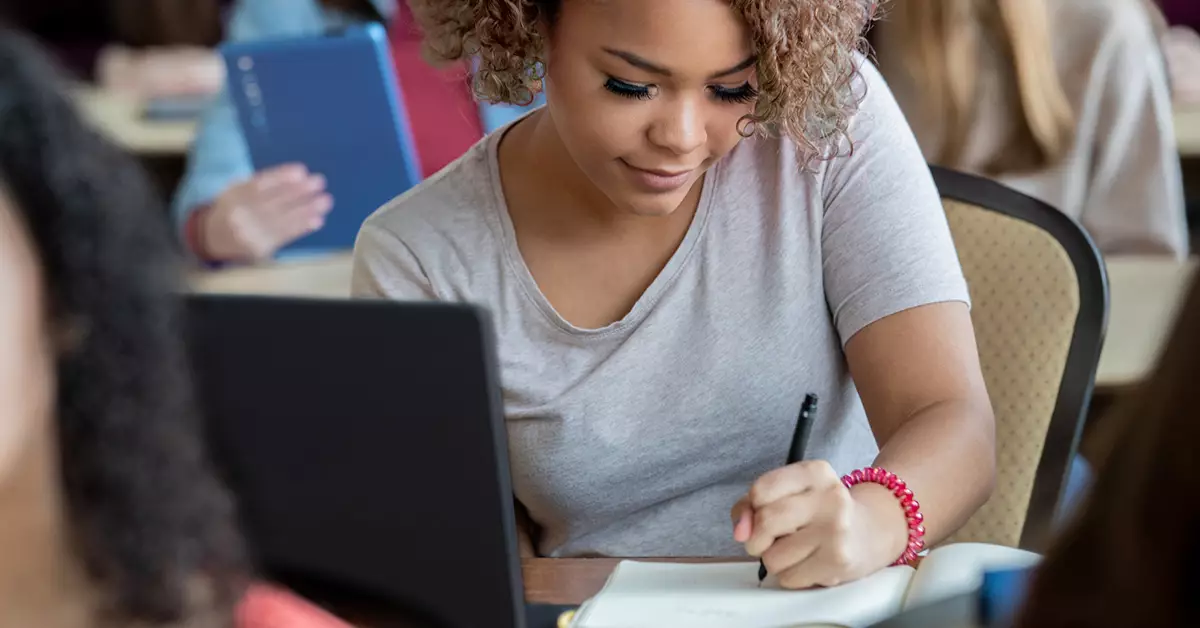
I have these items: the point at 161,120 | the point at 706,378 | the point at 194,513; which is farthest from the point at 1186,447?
the point at 161,120

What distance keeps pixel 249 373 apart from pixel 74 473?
110 millimetres

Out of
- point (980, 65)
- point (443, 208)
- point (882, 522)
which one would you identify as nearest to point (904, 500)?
point (882, 522)

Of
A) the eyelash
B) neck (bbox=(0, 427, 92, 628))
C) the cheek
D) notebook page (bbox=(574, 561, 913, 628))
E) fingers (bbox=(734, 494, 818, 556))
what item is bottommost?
notebook page (bbox=(574, 561, 913, 628))

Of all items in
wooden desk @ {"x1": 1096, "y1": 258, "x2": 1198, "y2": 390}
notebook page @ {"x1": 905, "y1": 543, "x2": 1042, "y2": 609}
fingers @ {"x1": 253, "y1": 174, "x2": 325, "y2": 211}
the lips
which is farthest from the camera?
fingers @ {"x1": 253, "y1": 174, "x2": 325, "y2": 211}

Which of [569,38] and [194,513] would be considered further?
[569,38]

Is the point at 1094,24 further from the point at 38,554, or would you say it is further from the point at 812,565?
the point at 38,554

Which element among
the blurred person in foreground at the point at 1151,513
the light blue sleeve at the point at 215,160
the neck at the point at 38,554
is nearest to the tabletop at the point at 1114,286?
the light blue sleeve at the point at 215,160

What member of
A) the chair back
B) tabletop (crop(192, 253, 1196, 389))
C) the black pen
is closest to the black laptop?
the black pen

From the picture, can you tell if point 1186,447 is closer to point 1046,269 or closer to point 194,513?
point 194,513

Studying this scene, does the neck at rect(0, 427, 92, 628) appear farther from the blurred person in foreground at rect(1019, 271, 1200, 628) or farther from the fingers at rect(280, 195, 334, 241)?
the fingers at rect(280, 195, 334, 241)

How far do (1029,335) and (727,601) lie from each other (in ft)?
1.79

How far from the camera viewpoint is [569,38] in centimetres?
119

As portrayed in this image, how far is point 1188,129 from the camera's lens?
8.69ft

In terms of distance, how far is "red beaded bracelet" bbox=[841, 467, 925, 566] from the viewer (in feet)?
3.57
